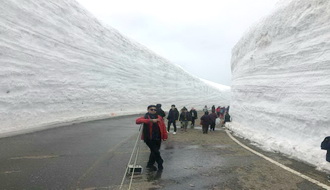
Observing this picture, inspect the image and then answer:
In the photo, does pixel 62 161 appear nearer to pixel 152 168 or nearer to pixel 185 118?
pixel 152 168

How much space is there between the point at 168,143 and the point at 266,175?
214 inches

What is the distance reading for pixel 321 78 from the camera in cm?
1024

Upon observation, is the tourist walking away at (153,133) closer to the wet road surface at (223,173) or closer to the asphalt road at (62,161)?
the wet road surface at (223,173)

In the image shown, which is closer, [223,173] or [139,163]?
[223,173]

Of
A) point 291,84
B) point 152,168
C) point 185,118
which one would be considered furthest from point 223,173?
point 185,118

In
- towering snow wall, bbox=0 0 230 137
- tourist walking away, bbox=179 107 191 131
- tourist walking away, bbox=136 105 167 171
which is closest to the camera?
tourist walking away, bbox=136 105 167 171

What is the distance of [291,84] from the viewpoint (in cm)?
1198

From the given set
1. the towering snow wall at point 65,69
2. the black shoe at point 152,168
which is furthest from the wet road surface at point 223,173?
the towering snow wall at point 65,69

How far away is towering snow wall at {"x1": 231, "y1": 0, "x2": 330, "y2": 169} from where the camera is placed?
9.45 m

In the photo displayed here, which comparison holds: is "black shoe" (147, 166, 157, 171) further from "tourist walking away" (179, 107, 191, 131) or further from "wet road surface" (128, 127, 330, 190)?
"tourist walking away" (179, 107, 191, 131)

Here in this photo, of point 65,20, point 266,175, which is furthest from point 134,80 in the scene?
point 266,175

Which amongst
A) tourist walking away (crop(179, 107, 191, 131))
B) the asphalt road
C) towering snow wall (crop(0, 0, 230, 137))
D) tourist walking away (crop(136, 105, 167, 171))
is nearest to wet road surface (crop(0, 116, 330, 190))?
the asphalt road

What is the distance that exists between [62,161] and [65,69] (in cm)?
1683

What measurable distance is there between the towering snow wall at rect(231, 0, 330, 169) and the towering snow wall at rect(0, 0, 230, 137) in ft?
39.7
